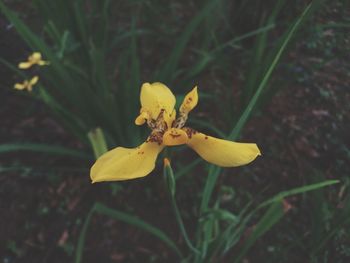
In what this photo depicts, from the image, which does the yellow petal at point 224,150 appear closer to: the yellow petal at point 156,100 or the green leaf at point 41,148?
the yellow petal at point 156,100

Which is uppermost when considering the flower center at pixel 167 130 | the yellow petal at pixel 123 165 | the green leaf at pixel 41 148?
the flower center at pixel 167 130

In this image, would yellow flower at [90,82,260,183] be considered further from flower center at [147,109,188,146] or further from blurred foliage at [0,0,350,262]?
blurred foliage at [0,0,350,262]

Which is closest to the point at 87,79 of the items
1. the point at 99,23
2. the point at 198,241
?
the point at 99,23

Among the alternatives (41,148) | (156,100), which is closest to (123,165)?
(156,100)

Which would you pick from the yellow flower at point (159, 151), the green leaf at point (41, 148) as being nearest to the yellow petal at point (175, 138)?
the yellow flower at point (159, 151)

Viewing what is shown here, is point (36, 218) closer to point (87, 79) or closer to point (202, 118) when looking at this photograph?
point (87, 79)
